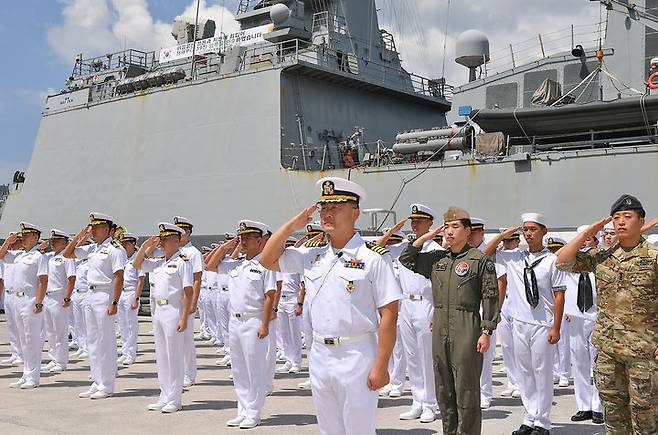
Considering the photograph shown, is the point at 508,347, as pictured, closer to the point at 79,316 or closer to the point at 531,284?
the point at 531,284

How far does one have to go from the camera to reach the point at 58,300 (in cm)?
861

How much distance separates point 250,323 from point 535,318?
2306 millimetres

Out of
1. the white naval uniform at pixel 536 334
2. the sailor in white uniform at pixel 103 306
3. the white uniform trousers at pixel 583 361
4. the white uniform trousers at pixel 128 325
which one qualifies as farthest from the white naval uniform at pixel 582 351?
the white uniform trousers at pixel 128 325

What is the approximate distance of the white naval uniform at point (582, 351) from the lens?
18.9 ft

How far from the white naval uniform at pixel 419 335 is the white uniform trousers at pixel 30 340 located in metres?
4.16

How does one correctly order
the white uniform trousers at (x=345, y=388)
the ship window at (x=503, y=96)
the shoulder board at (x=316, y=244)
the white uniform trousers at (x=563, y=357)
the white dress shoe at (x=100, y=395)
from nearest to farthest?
the white uniform trousers at (x=345, y=388) < the shoulder board at (x=316, y=244) < the white dress shoe at (x=100, y=395) < the white uniform trousers at (x=563, y=357) < the ship window at (x=503, y=96)

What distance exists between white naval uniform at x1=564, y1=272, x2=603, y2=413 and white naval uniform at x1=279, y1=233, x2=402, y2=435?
3.18m

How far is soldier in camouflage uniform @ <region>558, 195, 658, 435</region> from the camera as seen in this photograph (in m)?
3.43

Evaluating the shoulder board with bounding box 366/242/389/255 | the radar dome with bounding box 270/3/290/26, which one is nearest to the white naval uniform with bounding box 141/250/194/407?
the shoulder board with bounding box 366/242/389/255

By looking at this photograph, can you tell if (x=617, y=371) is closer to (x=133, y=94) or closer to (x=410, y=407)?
(x=410, y=407)

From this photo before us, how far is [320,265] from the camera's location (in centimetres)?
348

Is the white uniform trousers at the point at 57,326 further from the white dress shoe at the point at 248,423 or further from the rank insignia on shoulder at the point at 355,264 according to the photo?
the rank insignia on shoulder at the point at 355,264

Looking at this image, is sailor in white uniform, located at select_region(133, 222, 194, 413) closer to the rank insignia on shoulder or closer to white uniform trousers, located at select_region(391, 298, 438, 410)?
white uniform trousers, located at select_region(391, 298, 438, 410)

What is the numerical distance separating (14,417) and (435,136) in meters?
9.04
